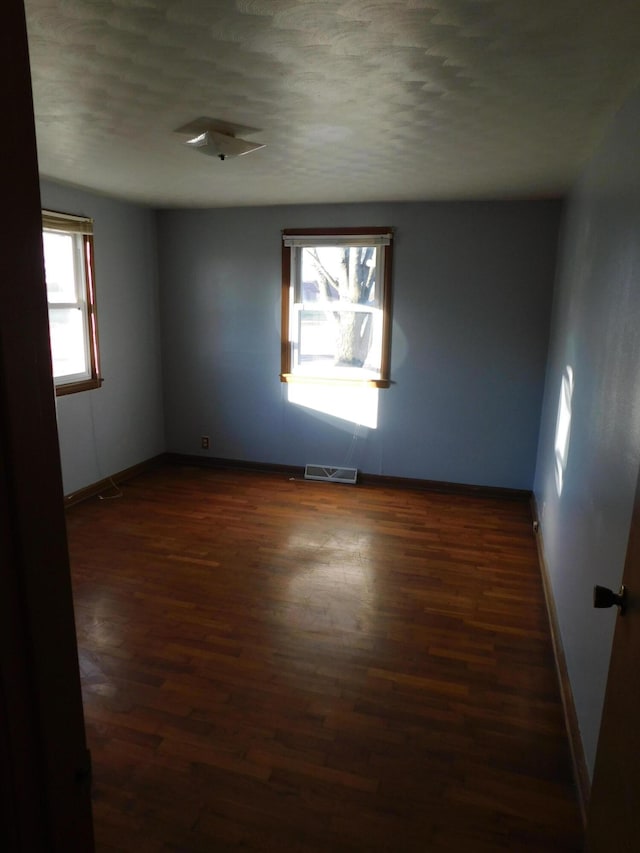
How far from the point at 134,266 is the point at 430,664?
13.6 feet

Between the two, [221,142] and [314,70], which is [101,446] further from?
[314,70]

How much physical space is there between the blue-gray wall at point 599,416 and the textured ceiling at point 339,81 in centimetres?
31

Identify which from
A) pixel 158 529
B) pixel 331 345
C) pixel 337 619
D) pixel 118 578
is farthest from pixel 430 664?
pixel 331 345

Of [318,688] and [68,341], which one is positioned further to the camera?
[68,341]

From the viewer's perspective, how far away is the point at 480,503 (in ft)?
15.4

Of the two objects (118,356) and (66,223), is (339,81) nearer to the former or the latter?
(66,223)

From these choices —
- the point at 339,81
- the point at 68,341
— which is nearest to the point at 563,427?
the point at 339,81

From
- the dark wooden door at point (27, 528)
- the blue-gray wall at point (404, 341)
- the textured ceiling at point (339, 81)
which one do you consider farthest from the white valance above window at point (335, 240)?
the dark wooden door at point (27, 528)

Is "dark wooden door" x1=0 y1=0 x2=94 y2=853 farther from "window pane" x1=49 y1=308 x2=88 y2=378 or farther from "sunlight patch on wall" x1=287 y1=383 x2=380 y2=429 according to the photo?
"sunlight patch on wall" x1=287 y1=383 x2=380 y2=429

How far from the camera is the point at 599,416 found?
2.13m

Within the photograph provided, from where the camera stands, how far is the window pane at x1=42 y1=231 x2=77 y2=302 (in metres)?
4.15

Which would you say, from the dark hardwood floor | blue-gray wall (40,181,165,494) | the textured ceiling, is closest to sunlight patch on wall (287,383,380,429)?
the dark hardwood floor

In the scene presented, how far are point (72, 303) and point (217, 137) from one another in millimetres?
2285

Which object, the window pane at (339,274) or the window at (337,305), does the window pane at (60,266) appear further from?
the window pane at (339,274)
